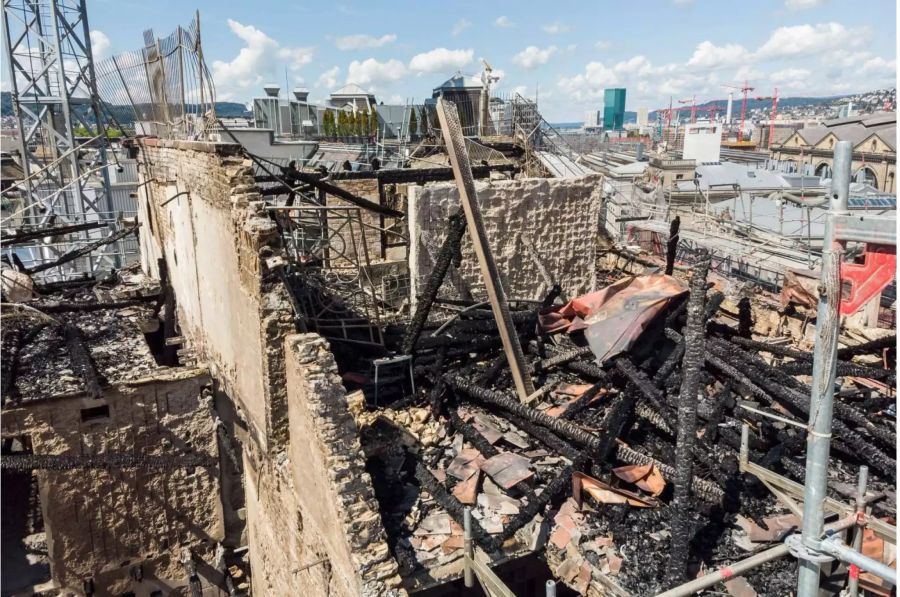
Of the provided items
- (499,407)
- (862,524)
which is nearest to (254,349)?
(499,407)

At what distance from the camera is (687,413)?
5035 millimetres

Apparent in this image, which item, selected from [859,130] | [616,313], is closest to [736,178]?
[859,130]

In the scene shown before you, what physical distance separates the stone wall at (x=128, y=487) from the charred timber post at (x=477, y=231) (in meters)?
3.82

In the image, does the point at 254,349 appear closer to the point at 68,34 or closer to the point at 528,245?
the point at 528,245

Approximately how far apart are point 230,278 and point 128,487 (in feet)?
10.2

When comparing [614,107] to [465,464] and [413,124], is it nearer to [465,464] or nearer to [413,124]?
[413,124]

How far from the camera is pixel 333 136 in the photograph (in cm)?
2780

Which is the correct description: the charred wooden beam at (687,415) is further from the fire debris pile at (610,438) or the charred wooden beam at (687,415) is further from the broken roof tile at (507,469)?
the broken roof tile at (507,469)

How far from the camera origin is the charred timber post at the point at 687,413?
452 centimetres

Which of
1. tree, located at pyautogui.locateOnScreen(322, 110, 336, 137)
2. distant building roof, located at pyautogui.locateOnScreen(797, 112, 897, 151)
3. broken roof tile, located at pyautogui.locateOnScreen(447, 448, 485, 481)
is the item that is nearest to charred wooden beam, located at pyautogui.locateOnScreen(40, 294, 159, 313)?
broken roof tile, located at pyautogui.locateOnScreen(447, 448, 485, 481)

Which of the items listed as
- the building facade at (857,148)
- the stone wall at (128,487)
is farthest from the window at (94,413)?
the building facade at (857,148)

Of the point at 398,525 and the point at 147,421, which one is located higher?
the point at 147,421

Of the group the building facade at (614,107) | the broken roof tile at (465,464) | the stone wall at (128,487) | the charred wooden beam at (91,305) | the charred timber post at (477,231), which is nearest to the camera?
the broken roof tile at (465,464)

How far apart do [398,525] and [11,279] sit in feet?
28.0
